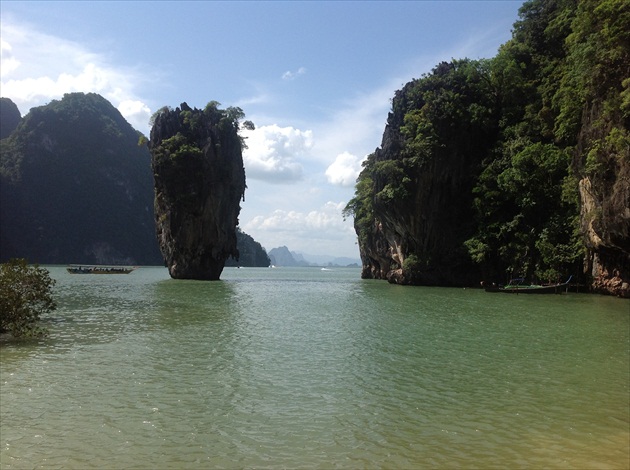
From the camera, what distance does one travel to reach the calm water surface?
533cm

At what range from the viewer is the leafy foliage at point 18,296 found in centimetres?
1240

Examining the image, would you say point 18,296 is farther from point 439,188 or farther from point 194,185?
point 194,185

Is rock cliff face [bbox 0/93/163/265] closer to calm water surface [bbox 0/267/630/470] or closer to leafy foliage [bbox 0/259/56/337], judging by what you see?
leafy foliage [bbox 0/259/56/337]

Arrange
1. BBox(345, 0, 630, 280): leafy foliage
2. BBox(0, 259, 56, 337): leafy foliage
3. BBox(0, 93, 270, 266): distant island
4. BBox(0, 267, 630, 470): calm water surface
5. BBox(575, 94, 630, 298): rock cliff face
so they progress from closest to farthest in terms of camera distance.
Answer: BBox(0, 267, 630, 470): calm water surface < BBox(0, 259, 56, 337): leafy foliage < BBox(575, 94, 630, 298): rock cliff face < BBox(345, 0, 630, 280): leafy foliage < BBox(0, 93, 270, 266): distant island

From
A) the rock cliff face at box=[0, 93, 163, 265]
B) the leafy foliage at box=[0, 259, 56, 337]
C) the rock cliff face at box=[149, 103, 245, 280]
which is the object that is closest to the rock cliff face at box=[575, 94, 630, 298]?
the leafy foliage at box=[0, 259, 56, 337]

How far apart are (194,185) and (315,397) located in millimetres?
42582

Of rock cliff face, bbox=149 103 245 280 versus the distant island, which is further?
the distant island

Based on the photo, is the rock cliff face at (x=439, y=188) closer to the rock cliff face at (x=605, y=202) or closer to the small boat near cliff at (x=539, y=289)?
the small boat near cliff at (x=539, y=289)

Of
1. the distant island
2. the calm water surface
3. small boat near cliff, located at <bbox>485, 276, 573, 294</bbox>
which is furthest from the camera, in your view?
the distant island

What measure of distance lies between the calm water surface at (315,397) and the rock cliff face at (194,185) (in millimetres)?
33403

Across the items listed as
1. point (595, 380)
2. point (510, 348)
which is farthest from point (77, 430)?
point (510, 348)

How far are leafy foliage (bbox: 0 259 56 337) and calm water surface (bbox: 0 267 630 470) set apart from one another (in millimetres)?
857

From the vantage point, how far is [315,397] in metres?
7.48

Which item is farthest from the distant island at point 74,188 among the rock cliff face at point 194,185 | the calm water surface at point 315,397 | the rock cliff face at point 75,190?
the calm water surface at point 315,397
